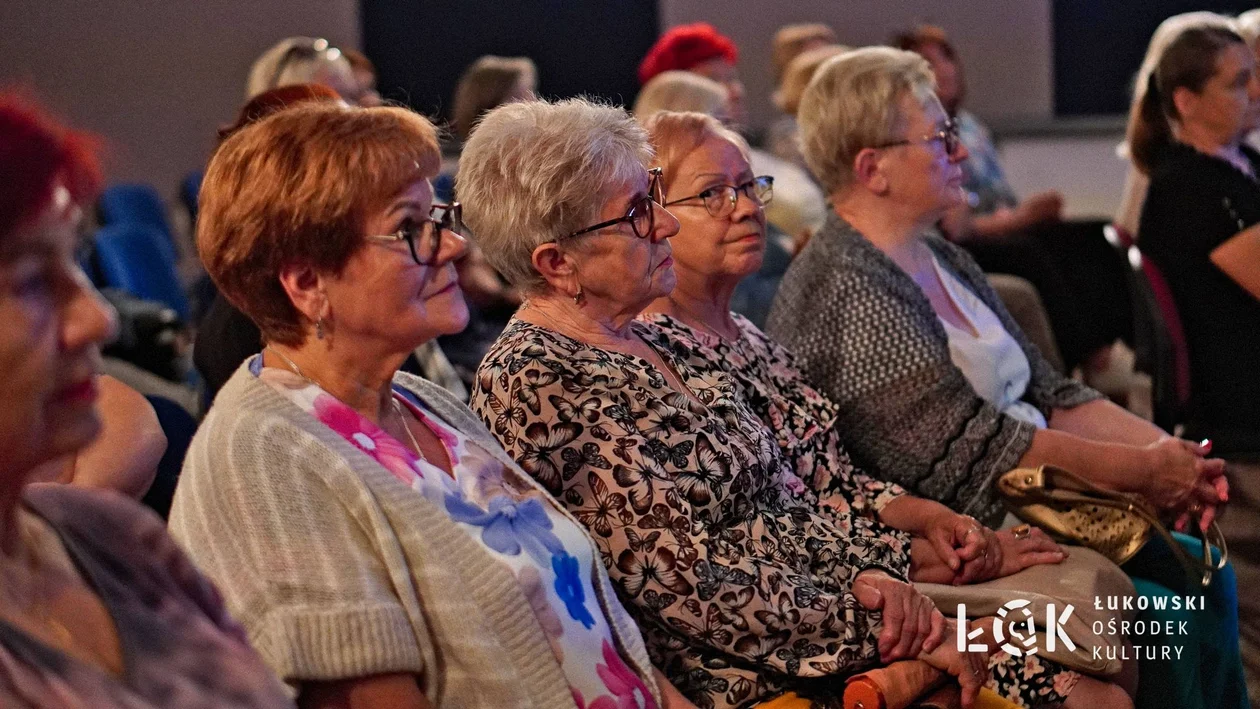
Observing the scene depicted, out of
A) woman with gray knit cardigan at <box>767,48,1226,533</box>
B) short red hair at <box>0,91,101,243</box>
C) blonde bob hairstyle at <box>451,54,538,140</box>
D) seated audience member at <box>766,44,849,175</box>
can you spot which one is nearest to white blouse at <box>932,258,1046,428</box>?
woman with gray knit cardigan at <box>767,48,1226,533</box>

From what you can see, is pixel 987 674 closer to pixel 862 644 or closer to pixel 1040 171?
pixel 862 644

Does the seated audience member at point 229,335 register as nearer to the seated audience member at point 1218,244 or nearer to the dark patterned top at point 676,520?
the dark patterned top at point 676,520

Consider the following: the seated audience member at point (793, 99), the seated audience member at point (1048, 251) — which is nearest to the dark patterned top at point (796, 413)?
the seated audience member at point (793, 99)

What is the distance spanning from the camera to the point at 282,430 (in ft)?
4.70

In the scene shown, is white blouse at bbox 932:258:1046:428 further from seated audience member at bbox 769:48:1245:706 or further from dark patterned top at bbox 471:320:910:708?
dark patterned top at bbox 471:320:910:708

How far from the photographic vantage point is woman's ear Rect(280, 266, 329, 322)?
5.00ft

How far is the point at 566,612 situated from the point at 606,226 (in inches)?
24.2

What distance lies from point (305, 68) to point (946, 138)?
64.1 inches

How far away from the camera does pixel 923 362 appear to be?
2.46 metres

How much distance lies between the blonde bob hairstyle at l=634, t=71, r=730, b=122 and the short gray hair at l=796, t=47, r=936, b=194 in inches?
38.5

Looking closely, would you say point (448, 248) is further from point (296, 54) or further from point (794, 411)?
point (296, 54)

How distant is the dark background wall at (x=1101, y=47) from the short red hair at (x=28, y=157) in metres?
7.51

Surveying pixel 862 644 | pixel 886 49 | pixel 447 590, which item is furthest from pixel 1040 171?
pixel 447 590

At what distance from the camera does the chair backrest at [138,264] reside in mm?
4898
